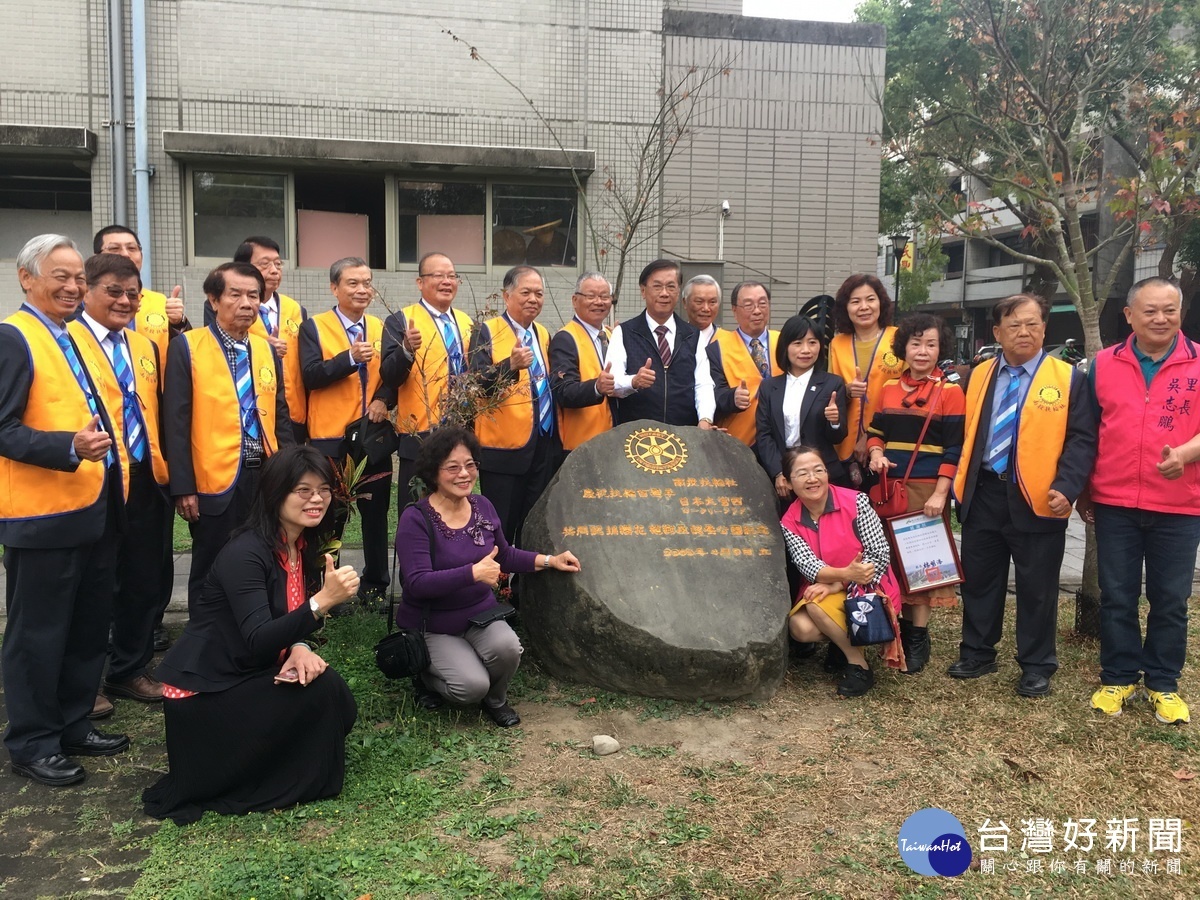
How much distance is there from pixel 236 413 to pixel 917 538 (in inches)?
127

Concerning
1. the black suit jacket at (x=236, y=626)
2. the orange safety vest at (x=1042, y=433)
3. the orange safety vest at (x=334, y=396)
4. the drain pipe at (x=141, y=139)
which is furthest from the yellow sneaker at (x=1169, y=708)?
the drain pipe at (x=141, y=139)

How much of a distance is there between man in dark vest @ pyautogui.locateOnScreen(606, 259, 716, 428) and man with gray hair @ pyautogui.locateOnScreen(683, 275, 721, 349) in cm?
8

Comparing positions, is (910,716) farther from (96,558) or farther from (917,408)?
(96,558)

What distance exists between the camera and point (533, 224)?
9938mm

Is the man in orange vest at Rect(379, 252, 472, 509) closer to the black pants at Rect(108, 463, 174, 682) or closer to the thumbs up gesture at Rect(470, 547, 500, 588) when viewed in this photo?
the thumbs up gesture at Rect(470, 547, 500, 588)

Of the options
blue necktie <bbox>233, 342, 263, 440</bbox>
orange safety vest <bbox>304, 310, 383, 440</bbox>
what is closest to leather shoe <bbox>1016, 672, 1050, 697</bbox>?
orange safety vest <bbox>304, 310, 383, 440</bbox>

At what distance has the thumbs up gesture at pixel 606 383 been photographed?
4781 mm

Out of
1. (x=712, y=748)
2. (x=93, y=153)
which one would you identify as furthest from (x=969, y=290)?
(x=712, y=748)

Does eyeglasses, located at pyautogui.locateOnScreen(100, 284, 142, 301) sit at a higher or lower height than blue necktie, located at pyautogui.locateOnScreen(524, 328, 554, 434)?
higher

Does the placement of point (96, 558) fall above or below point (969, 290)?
below

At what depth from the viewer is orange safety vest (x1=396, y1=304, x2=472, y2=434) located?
482cm

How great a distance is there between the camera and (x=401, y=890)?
8.96 feet

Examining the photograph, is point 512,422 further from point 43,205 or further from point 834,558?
point 43,205

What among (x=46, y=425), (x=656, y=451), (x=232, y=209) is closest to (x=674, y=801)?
(x=656, y=451)
